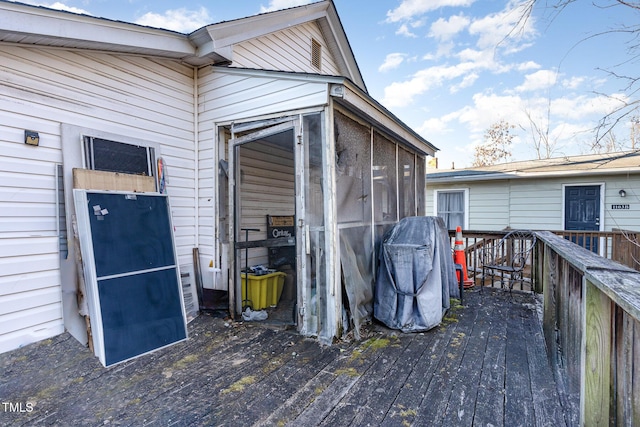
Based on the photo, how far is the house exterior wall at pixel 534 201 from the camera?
635cm

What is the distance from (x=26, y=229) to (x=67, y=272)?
498 millimetres

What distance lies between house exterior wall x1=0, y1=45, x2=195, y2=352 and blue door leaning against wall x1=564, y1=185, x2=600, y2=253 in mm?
8238

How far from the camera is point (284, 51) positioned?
18.3 ft

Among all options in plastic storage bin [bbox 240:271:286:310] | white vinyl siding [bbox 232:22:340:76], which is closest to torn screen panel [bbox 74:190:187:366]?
plastic storage bin [bbox 240:271:286:310]

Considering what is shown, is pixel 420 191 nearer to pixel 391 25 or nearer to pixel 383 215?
pixel 383 215

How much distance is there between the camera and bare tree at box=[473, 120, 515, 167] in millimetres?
16125

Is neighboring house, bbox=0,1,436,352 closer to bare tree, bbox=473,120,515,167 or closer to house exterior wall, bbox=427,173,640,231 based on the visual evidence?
house exterior wall, bbox=427,173,640,231

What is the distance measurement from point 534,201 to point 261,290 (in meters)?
6.68

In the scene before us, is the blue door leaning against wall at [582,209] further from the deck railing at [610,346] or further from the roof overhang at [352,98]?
the deck railing at [610,346]

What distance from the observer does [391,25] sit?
7.40 meters

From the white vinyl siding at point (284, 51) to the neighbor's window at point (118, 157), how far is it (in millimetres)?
1789

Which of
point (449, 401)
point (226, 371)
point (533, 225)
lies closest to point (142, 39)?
point (226, 371)

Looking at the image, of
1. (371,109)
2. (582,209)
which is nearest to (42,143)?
(371,109)

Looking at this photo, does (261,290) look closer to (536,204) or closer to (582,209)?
(536,204)
